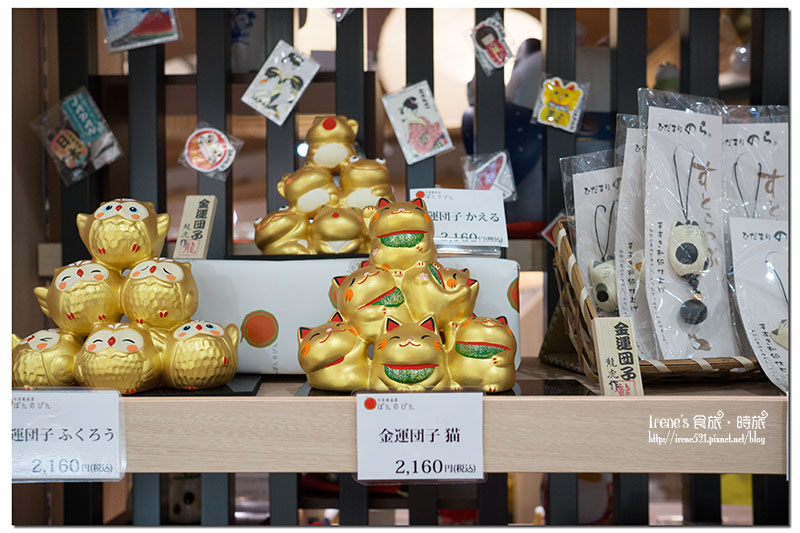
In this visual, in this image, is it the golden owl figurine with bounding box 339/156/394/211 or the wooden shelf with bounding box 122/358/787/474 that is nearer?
the wooden shelf with bounding box 122/358/787/474

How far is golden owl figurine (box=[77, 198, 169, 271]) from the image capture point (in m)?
0.86

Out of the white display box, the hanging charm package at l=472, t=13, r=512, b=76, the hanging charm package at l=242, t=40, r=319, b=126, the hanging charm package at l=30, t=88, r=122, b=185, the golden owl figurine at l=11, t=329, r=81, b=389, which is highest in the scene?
the hanging charm package at l=472, t=13, r=512, b=76

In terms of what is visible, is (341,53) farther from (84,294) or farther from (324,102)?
(84,294)

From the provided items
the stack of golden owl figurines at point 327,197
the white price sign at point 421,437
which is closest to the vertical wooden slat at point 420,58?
the stack of golden owl figurines at point 327,197

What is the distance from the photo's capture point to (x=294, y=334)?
934mm

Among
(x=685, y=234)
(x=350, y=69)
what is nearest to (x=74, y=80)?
(x=350, y=69)

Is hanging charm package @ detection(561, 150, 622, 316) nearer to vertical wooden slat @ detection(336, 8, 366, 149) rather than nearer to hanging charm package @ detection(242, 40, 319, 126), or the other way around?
vertical wooden slat @ detection(336, 8, 366, 149)

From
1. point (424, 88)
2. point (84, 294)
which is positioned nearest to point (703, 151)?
point (424, 88)

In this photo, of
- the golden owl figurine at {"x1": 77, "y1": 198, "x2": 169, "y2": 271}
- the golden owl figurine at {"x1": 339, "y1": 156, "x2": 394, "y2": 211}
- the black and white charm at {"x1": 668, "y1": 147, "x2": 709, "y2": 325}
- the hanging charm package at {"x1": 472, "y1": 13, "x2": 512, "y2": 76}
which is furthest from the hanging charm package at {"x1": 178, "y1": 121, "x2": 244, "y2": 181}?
the black and white charm at {"x1": 668, "y1": 147, "x2": 709, "y2": 325}

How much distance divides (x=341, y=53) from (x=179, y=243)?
45 centimetres

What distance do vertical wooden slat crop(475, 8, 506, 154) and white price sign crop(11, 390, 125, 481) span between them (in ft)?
2.57

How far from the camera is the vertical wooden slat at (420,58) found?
121 centimetres

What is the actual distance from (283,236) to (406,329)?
0.35m

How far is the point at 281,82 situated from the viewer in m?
1.25
